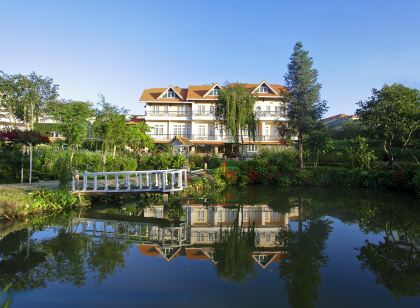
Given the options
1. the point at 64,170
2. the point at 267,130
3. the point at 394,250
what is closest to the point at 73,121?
the point at 64,170

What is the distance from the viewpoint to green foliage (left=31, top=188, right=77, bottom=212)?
42.2ft

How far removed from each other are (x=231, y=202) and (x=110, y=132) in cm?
806

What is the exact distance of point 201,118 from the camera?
43188mm

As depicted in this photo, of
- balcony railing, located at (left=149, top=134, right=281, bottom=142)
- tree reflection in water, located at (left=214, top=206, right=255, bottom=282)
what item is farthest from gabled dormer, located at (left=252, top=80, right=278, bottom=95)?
tree reflection in water, located at (left=214, top=206, right=255, bottom=282)

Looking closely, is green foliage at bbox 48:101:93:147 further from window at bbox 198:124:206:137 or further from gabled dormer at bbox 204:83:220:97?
window at bbox 198:124:206:137

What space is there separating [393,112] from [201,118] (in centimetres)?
2433

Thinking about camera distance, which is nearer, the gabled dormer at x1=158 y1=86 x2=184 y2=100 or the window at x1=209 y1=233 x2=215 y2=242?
the window at x1=209 y1=233 x2=215 y2=242

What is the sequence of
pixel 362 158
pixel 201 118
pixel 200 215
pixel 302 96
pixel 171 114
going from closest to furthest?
pixel 200 215, pixel 362 158, pixel 302 96, pixel 201 118, pixel 171 114

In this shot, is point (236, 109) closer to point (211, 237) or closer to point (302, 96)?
point (302, 96)

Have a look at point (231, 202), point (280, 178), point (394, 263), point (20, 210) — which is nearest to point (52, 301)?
point (20, 210)

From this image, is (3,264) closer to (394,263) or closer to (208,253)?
(208,253)

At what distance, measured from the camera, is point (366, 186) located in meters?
23.5

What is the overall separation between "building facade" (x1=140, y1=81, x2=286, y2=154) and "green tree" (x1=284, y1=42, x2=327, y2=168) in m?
10.9

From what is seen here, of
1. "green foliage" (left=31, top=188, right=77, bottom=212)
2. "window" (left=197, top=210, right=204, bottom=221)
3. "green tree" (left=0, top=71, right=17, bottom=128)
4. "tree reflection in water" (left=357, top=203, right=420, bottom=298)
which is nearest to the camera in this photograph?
"tree reflection in water" (left=357, top=203, right=420, bottom=298)
